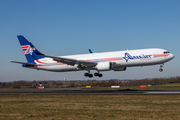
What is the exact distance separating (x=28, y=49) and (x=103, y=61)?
849 inches

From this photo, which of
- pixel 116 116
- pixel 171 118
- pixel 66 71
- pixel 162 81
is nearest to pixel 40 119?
pixel 116 116

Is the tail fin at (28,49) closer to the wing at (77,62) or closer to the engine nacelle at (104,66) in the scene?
the wing at (77,62)

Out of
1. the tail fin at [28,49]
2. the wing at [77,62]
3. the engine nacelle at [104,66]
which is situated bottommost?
the engine nacelle at [104,66]

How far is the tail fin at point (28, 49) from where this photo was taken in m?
56.8

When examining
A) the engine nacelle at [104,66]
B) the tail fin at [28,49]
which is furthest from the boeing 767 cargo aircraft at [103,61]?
the tail fin at [28,49]

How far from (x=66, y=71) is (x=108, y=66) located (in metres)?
13.1

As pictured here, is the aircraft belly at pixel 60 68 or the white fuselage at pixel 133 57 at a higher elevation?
the white fuselage at pixel 133 57

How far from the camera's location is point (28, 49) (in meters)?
57.6

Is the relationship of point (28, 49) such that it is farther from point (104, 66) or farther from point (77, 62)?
point (104, 66)

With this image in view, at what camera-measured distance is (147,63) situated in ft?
153

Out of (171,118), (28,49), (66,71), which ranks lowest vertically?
(171,118)

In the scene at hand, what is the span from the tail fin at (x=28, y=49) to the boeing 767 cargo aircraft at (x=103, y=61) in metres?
0.65

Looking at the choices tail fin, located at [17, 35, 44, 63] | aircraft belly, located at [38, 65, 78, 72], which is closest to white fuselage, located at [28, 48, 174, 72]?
aircraft belly, located at [38, 65, 78, 72]

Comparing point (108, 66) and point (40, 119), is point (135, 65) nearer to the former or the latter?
point (108, 66)
